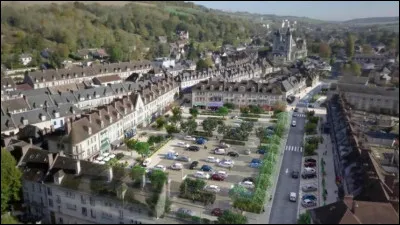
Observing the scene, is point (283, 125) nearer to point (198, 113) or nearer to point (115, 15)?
point (198, 113)

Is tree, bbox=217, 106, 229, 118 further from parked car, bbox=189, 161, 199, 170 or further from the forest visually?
the forest

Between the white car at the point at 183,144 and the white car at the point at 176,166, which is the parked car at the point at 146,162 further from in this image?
the white car at the point at 183,144

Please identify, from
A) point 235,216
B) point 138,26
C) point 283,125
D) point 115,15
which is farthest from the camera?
point 138,26

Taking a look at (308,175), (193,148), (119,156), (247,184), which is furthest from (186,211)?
(193,148)

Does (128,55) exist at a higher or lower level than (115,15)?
lower

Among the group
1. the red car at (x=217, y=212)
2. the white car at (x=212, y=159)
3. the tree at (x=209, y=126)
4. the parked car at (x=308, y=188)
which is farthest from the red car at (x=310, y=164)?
the red car at (x=217, y=212)

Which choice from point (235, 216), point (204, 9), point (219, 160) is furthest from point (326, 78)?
point (204, 9)
